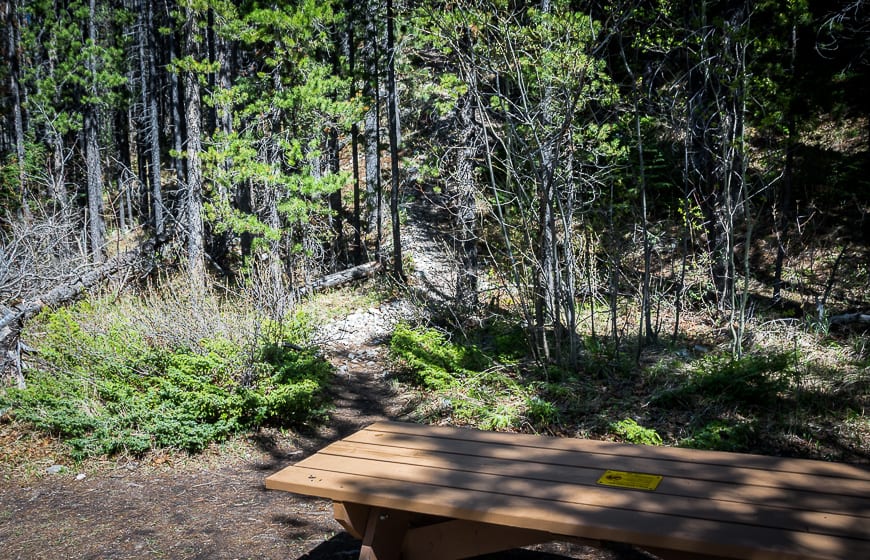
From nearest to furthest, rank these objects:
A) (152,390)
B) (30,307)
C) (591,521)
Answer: (591,521)
(152,390)
(30,307)

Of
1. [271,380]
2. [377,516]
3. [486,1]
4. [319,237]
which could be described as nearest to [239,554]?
[377,516]

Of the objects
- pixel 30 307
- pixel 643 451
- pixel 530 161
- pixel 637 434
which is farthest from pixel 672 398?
pixel 30 307

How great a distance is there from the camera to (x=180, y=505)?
4.91 meters

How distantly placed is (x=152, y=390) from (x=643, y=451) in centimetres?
482

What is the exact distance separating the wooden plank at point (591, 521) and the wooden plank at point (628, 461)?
1.60 feet

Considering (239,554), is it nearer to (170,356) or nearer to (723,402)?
(170,356)

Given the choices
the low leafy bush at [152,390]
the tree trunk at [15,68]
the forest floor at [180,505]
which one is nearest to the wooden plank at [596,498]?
the forest floor at [180,505]

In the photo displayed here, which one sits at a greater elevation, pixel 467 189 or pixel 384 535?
pixel 467 189

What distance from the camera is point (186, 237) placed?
14.2 meters

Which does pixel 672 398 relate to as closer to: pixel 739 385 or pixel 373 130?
pixel 739 385

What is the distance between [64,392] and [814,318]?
8829mm

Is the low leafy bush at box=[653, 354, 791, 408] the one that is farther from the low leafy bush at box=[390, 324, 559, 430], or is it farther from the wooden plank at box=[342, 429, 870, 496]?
the wooden plank at box=[342, 429, 870, 496]

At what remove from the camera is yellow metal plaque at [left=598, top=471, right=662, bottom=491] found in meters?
2.59

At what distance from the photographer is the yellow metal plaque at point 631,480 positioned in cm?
259
